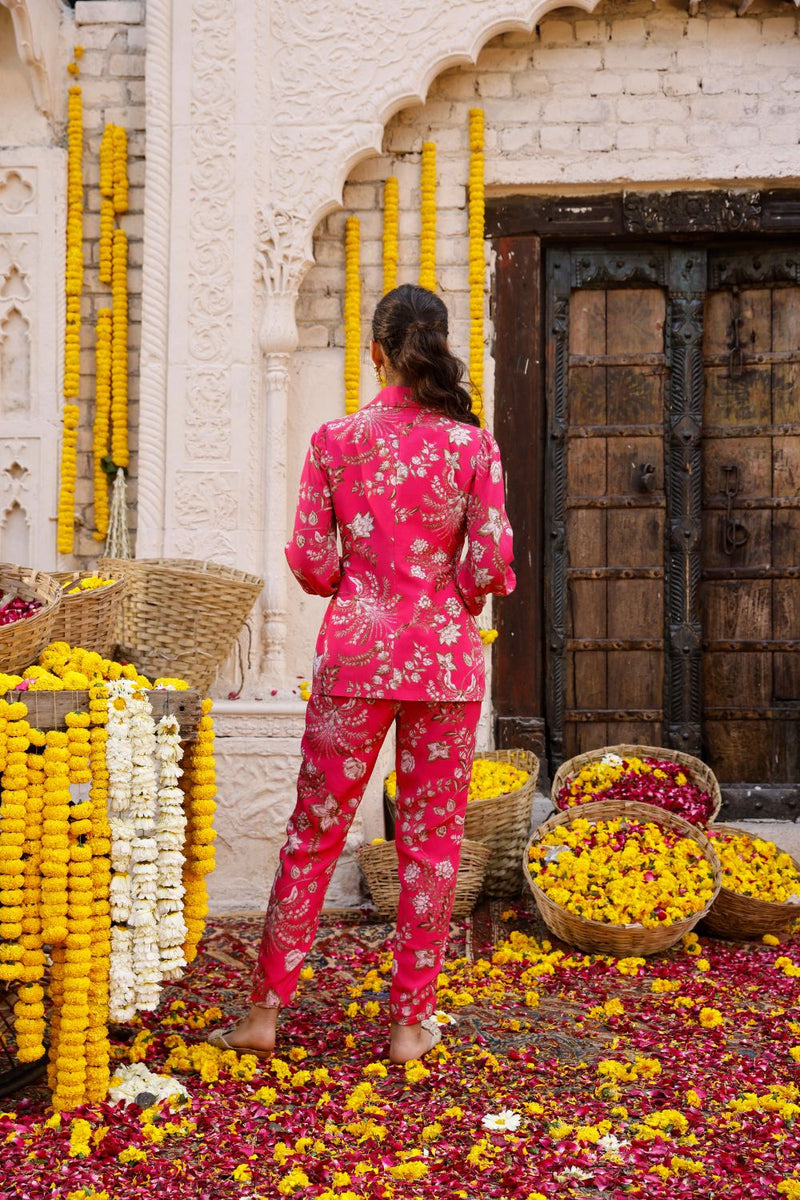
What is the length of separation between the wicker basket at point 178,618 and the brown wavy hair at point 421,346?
171 centimetres

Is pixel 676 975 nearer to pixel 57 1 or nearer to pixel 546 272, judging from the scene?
pixel 546 272

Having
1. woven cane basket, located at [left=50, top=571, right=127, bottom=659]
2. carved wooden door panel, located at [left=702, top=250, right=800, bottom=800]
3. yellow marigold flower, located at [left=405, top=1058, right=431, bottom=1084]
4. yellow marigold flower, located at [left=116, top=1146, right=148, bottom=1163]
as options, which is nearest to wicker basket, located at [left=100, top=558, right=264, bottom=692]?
woven cane basket, located at [left=50, top=571, right=127, bottom=659]

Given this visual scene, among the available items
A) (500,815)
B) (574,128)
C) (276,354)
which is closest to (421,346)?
(500,815)

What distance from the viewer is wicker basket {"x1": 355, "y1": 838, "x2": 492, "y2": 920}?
4.44m

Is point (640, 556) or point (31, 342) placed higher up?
point (31, 342)

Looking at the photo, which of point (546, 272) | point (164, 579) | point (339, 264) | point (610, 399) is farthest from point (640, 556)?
point (164, 579)

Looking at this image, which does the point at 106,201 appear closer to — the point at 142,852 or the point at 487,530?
the point at 487,530

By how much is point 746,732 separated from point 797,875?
125cm

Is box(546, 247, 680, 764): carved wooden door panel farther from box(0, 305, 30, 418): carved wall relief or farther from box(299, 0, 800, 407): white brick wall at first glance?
box(0, 305, 30, 418): carved wall relief

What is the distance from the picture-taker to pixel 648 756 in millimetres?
5125

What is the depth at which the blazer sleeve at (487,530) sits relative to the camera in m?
2.89

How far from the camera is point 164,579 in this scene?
4.35 meters

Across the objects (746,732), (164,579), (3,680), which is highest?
(164,579)

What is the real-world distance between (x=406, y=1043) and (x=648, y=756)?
240 centimetres
